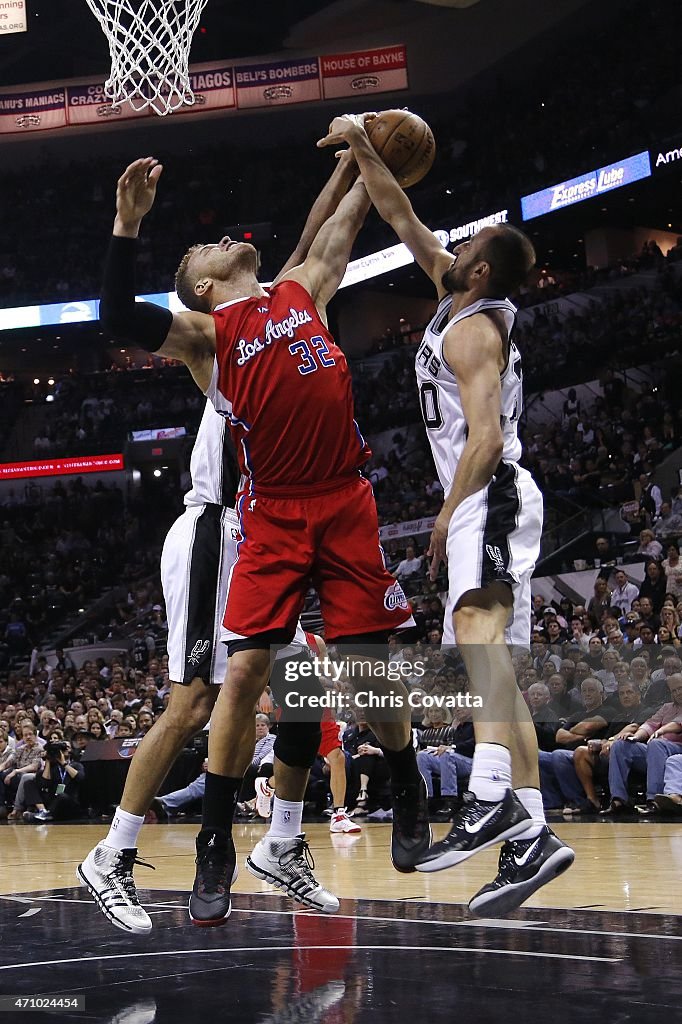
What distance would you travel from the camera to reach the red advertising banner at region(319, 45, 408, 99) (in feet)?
74.9

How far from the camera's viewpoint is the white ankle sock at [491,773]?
3.46m

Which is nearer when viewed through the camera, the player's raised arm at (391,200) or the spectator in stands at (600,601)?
the player's raised arm at (391,200)

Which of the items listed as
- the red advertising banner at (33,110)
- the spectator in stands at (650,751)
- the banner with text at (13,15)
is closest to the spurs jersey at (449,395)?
the spectator in stands at (650,751)

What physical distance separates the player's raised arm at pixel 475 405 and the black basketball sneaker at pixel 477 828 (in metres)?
0.73

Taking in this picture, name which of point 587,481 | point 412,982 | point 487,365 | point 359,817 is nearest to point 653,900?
point 412,982

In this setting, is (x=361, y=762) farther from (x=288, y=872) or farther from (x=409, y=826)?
(x=409, y=826)

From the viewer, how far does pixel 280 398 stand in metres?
3.99

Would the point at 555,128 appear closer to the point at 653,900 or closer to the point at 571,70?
the point at 571,70

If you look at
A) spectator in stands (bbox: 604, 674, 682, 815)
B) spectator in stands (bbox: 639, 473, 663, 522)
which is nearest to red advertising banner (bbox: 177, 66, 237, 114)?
spectator in stands (bbox: 639, 473, 663, 522)

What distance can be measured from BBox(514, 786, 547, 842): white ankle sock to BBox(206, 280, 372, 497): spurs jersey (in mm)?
1230

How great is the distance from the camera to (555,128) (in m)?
22.5

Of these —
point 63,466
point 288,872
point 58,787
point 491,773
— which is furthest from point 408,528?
point 491,773

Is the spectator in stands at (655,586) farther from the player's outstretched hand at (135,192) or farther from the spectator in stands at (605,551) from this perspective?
A: the player's outstretched hand at (135,192)

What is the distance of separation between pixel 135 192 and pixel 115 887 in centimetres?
238
